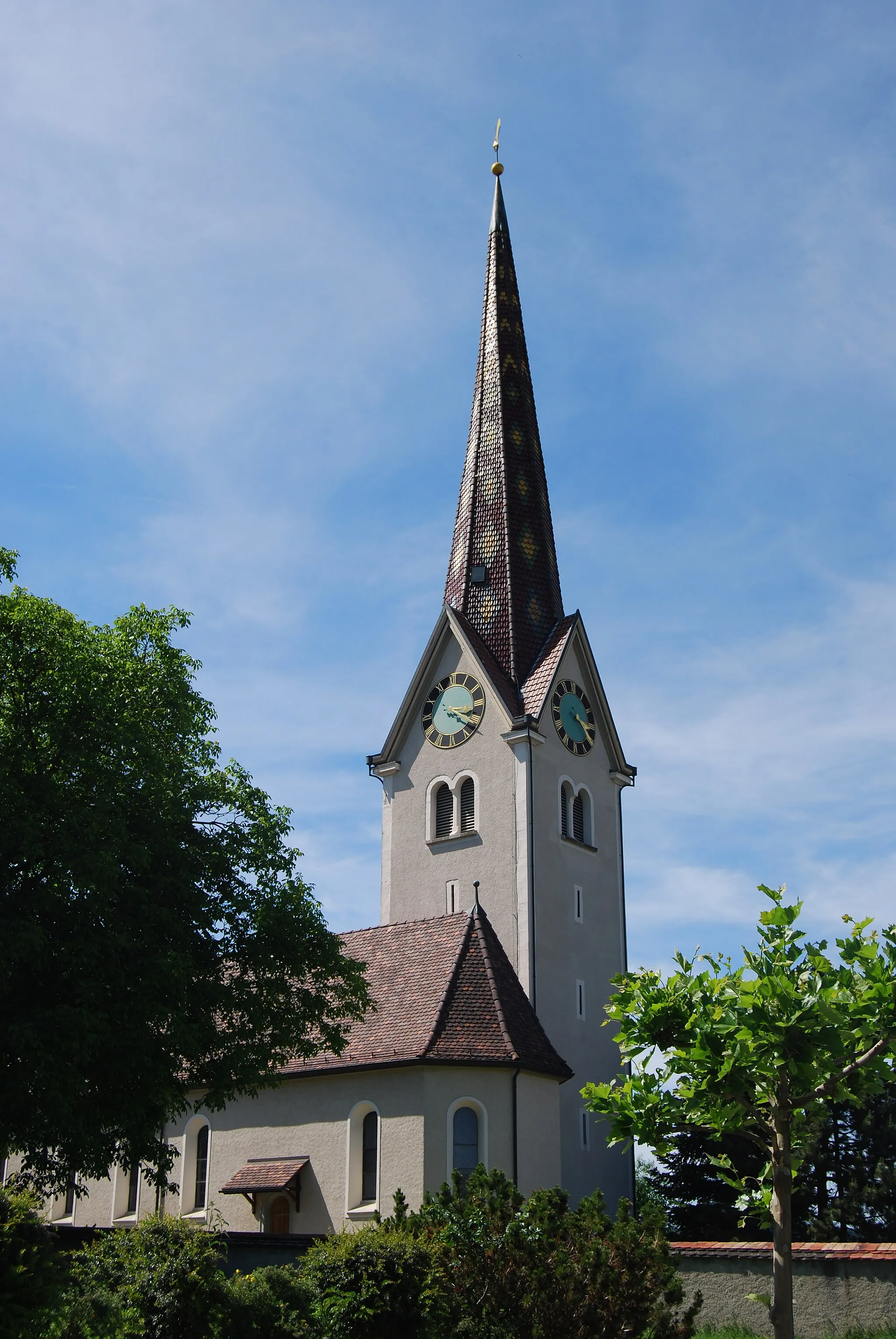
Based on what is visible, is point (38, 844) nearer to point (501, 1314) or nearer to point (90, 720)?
point (90, 720)

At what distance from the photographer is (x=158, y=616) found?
22922 millimetres

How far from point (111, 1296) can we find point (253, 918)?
26.1 ft

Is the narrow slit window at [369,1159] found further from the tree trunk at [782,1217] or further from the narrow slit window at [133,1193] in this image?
the tree trunk at [782,1217]

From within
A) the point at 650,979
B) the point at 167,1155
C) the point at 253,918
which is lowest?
the point at 167,1155

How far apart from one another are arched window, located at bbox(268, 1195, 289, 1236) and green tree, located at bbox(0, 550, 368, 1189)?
253 inches

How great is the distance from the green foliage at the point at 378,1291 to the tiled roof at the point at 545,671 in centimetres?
2021

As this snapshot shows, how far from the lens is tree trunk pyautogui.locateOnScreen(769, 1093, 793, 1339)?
1392 centimetres

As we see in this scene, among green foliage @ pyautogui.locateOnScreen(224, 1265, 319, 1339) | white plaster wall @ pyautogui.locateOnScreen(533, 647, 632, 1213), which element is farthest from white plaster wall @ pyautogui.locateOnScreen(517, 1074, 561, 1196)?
green foliage @ pyautogui.locateOnScreen(224, 1265, 319, 1339)

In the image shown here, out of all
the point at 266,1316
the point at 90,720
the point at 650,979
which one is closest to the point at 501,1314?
the point at 266,1316

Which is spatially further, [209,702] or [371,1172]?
[371,1172]

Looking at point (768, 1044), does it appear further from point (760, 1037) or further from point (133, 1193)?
point (133, 1193)

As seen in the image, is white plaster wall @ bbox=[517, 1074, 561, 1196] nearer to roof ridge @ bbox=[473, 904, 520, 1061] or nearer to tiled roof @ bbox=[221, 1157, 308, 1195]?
roof ridge @ bbox=[473, 904, 520, 1061]

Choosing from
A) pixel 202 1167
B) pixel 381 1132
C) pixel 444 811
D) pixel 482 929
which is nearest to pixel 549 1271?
pixel 381 1132

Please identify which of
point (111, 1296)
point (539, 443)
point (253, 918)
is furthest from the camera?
point (539, 443)
